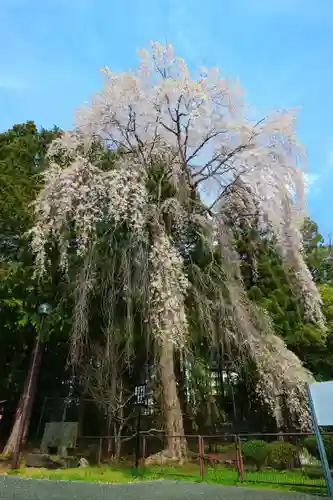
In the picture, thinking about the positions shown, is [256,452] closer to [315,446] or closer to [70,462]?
[315,446]

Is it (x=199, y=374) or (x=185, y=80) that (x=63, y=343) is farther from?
(x=185, y=80)

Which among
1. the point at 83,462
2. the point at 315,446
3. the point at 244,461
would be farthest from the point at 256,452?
the point at 83,462

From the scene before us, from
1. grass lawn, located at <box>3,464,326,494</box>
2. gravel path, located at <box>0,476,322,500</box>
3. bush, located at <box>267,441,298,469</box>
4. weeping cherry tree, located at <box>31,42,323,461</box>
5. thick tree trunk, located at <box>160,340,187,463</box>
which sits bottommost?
gravel path, located at <box>0,476,322,500</box>

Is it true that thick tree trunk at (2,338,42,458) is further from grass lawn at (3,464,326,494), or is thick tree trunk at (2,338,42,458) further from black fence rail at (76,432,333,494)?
black fence rail at (76,432,333,494)

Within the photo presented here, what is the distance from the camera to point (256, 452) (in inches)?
305

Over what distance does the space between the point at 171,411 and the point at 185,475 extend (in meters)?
1.85

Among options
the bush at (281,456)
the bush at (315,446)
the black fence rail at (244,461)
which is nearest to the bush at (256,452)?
the black fence rail at (244,461)

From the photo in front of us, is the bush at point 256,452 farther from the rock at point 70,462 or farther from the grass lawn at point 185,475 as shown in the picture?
the rock at point 70,462

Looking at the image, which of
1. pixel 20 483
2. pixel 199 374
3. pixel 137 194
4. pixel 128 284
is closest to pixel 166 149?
pixel 137 194

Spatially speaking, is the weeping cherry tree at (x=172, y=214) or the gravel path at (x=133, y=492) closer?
the gravel path at (x=133, y=492)

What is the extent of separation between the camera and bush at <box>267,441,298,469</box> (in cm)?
782

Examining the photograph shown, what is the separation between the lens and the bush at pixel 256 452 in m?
7.75

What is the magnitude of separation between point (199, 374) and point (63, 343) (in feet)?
17.7

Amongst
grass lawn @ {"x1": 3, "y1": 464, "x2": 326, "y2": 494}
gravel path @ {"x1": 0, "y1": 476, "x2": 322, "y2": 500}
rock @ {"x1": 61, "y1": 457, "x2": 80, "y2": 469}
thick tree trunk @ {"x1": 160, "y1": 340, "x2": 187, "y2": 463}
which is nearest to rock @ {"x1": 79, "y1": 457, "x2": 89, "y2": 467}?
rock @ {"x1": 61, "y1": 457, "x2": 80, "y2": 469}
